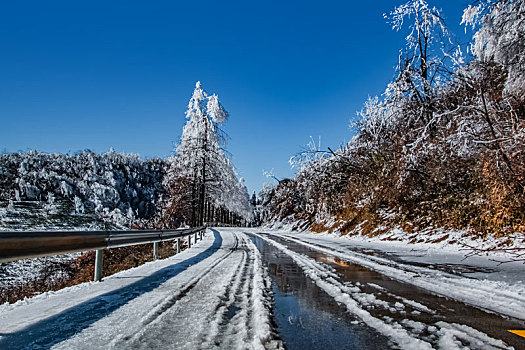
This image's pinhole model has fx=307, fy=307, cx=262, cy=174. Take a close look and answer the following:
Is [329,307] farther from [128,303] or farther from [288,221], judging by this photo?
[288,221]

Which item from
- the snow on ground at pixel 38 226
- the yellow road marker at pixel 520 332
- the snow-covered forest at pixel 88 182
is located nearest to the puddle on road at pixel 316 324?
the yellow road marker at pixel 520 332

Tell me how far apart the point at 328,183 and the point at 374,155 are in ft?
20.7

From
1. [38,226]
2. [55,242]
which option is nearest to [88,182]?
[38,226]

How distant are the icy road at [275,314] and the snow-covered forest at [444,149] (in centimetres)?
443

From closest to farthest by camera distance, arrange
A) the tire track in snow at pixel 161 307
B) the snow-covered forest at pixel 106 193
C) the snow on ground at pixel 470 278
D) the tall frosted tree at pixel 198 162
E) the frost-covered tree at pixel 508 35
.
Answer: the tire track in snow at pixel 161 307 < the snow on ground at pixel 470 278 < the frost-covered tree at pixel 508 35 < the snow-covered forest at pixel 106 193 < the tall frosted tree at pixel 198 162

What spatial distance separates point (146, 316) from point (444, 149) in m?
12.1

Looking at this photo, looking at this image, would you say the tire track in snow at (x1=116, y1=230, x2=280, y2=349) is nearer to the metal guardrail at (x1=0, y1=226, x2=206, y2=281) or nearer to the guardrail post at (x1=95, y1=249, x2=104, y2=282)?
the metal guardrail at (x1=0, y1=226, x2=206, y2=281)

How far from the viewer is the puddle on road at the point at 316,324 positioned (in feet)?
7.52

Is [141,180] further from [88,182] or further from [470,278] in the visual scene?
[470,278]

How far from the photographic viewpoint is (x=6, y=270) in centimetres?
1435

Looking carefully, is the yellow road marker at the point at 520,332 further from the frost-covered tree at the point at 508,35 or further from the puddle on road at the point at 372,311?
the frost-covered tree at the point at 508,35

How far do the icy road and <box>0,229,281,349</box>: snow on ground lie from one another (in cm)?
1

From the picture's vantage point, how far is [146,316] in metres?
2.98

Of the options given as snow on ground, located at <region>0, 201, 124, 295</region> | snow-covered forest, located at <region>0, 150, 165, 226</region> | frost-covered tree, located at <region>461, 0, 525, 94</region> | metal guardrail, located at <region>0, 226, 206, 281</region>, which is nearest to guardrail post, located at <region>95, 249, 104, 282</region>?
metal guardrail, located at <region>0, 226, 206, 281</region>
